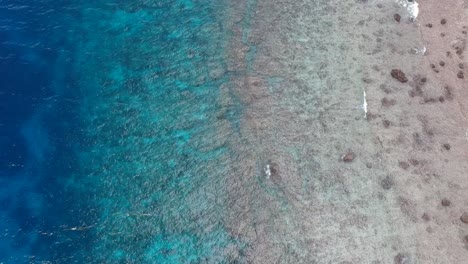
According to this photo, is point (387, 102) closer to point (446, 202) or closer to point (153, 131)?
point (446, 202)

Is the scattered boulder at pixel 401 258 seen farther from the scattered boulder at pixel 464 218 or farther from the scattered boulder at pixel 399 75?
the scattered boulder at pixel 399 75

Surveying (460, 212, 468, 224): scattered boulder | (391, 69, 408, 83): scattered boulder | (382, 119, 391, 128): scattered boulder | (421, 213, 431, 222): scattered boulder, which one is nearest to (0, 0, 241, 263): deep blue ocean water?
(382, 119, 391, 128): scattered boulder

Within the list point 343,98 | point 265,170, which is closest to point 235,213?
point 265,170

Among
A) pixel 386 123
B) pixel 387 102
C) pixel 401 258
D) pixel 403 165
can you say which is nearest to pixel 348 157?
pixel 403 165

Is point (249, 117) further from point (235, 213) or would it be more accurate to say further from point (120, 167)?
point (120, 167)

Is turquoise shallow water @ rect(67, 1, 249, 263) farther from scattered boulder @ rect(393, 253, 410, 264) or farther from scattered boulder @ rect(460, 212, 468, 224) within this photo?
scattered boulder @ rect(460, 212, 468, 224)
